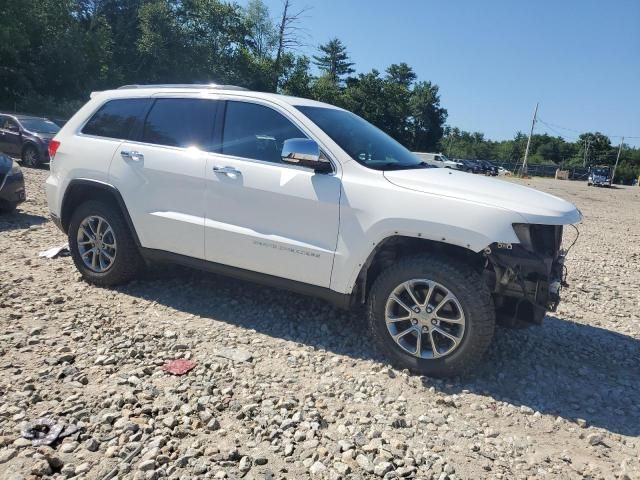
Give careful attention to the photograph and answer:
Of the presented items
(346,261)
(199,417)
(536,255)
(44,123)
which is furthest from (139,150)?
(44,123)

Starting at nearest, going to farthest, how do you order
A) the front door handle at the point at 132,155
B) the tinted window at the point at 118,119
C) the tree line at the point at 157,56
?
the front door handle at the point at 132,155 → the tinted window at the point at 118,119 → the tree line at the point at 157,56

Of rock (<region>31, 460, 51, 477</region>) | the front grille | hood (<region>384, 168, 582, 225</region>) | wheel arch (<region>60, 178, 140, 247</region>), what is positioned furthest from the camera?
wheel arch (<region>60, 178, 140, 247</region>)

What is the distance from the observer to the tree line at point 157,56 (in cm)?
3434

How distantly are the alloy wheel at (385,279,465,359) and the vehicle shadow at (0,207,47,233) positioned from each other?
595 centimetres

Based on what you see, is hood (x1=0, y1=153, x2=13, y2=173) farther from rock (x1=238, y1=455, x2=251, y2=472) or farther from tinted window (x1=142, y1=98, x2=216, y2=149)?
rock (x1=238, y1=455, x2=251, y2=472)

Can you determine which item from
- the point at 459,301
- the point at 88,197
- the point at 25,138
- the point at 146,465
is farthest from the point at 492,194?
the point at 25,138

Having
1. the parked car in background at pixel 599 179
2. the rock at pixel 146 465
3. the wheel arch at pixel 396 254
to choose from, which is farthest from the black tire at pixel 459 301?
the parked car in background at pixel 599 179

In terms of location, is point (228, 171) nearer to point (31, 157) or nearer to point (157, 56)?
point (31, 157)

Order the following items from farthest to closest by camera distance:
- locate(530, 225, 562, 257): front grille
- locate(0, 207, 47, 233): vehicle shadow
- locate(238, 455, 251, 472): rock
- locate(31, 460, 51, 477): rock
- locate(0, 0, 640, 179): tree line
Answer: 1. locate(0, 0, 640, 179): tree line
2. locate(0, 207, 47, 233): vehicle shadow
3. locate(530, 225, 562, 257): front grille
4. locate(238, 455, 251, 472): rock
5. locate(31, 460, 51, 477): rock

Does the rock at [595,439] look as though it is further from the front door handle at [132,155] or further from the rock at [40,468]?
the front door handle at [132,155]

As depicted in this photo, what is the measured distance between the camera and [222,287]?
5008 millimetres

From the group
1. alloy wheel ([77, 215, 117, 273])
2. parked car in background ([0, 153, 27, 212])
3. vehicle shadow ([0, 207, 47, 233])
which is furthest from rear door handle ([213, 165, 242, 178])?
parked car in background ([0, 153, 27, 212])

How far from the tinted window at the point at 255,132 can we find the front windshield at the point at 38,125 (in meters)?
13.2

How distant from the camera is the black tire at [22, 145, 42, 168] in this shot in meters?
14.4
